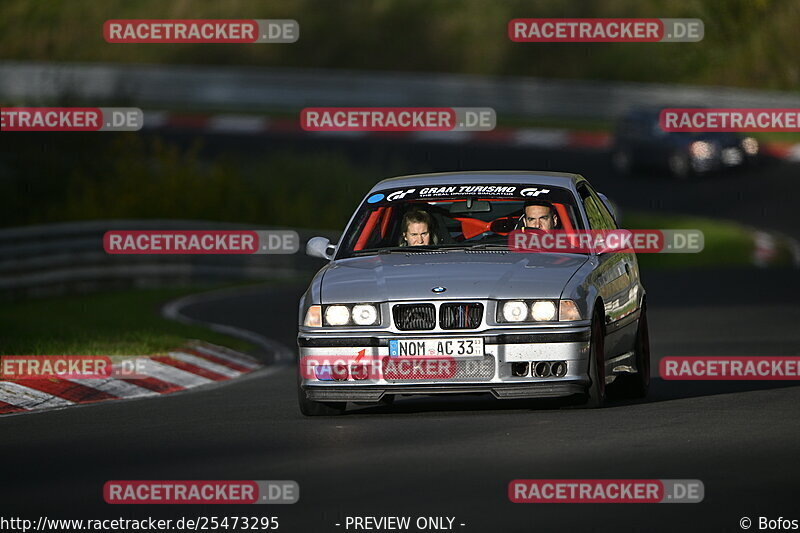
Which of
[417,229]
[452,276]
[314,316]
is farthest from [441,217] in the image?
[314,316]

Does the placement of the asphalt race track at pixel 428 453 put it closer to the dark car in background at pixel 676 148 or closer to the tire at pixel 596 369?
the tire at pixel 596 369

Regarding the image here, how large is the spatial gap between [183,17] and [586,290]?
1847 inches

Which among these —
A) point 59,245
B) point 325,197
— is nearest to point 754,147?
point 325,197

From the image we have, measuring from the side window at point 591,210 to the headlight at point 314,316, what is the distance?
2.17m

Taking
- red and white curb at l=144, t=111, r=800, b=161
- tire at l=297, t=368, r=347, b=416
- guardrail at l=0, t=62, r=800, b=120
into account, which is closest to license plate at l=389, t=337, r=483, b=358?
tire at l=297, t=368, r=347, b=416

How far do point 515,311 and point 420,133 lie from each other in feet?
119

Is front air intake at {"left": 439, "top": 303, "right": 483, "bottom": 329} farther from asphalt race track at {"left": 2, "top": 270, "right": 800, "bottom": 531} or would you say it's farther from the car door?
the car door

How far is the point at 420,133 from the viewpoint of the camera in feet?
154

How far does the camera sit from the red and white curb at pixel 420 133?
44344 mm

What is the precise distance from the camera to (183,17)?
56906 millimetres

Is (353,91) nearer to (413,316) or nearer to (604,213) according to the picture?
(604,213)

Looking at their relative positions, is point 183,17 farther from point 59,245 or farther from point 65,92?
point 59,245

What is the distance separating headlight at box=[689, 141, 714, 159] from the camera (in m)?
39.0

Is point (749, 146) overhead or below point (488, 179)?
overhead
